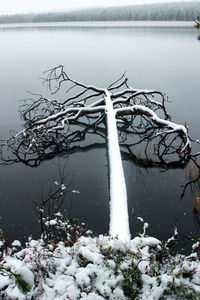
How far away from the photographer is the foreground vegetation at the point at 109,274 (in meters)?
3.20

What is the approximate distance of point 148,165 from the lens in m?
11.0

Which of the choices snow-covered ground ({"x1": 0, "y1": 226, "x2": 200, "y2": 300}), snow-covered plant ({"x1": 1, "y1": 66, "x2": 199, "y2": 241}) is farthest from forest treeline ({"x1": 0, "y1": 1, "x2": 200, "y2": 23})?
snow-covered ground ({"x1": 0, "y1": 226, "x2": 200, "y2": 300})

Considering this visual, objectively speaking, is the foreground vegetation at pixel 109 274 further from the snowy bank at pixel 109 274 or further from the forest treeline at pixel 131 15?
the forest treeline at pixel 131 15

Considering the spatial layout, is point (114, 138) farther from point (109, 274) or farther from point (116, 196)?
point (109, 274)

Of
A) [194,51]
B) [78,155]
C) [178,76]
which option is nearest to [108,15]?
[194,51]

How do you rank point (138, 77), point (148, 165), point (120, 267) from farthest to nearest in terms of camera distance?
point (138, 77) → point (148, 165) → point (120, 267)

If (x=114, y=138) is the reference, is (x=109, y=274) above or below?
below

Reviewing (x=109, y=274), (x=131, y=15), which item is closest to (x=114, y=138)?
(x=109, y=274)

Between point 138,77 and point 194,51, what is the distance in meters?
19.2

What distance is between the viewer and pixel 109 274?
347 centimetres

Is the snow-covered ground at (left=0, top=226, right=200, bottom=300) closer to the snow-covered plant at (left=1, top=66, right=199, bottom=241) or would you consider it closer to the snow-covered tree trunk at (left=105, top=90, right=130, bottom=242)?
the snow-covered tree trunk at (left=105, top=90, right=130, bottom=242)

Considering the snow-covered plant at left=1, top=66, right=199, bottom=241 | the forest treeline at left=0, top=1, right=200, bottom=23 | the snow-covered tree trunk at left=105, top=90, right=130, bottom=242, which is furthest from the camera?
the forest treeline at left=0, top=1, right=200, bottom=23

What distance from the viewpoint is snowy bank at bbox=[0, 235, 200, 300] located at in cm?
320

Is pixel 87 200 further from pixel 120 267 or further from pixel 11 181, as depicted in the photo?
pixel 120 267
